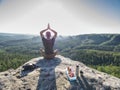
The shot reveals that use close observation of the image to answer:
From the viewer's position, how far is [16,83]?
2173 cm

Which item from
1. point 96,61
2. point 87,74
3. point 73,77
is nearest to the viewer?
point 73,77

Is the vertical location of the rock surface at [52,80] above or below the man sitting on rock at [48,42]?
below

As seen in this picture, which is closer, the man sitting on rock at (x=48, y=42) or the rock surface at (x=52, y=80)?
the rock surface at (x=52, y=80)

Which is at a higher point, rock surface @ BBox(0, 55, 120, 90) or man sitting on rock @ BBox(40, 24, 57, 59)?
man sitting on rock @ BBox(40, 24, 57, 59)

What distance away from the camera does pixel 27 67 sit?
24906 millimetres

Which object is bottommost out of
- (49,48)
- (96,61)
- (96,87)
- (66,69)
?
(96,61)

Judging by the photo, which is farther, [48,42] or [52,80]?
[48,42]

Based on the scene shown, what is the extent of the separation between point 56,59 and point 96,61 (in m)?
176

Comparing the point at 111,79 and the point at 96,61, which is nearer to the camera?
the point at 111,79

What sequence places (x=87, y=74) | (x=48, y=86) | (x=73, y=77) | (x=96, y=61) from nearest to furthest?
(x=48, y=86) < (x=73, y=77) < (x=87, y=74) < (x=96, y=61)

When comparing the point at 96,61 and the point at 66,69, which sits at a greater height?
the point at 66,69

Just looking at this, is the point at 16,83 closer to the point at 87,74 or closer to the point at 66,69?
the point at 66,69

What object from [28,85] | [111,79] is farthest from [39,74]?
[111,79]

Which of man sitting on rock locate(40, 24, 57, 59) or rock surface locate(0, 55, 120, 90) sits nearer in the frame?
rock surface locate(0, 55, 120, 90)
